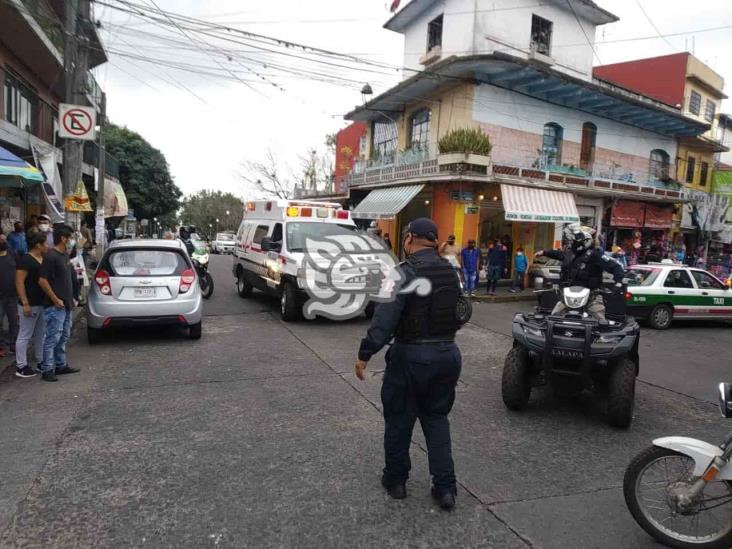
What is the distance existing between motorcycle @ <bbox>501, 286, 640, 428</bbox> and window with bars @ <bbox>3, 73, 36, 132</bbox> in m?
14.0

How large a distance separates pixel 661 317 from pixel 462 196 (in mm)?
7174

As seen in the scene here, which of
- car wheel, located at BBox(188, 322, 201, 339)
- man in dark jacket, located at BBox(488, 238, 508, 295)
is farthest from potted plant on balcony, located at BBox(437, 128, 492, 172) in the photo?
car wheel, located at BBox(188, 322, 201, 339)

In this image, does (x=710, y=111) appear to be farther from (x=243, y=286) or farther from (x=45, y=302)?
(x=45, y=302)

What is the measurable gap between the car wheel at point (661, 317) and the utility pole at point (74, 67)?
41.4 feet

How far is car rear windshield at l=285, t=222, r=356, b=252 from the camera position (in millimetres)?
9820

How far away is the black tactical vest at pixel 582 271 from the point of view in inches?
246

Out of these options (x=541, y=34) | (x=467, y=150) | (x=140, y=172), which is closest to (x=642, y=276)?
(x=467, y=150)

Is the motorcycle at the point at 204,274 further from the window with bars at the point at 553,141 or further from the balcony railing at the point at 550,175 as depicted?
the window with bars at the point at 553,141

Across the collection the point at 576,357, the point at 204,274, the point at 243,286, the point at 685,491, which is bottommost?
the point at 243,286

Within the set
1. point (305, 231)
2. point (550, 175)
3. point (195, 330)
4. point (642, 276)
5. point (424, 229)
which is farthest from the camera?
point (550, 175)

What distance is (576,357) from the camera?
15.7 feet

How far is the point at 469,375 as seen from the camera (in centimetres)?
645

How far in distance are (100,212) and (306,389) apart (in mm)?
11623

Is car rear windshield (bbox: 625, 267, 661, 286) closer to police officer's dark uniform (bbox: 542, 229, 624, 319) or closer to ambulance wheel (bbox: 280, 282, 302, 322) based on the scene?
police officer's dark uniform (bbox: 542, 229, 624, 319)
